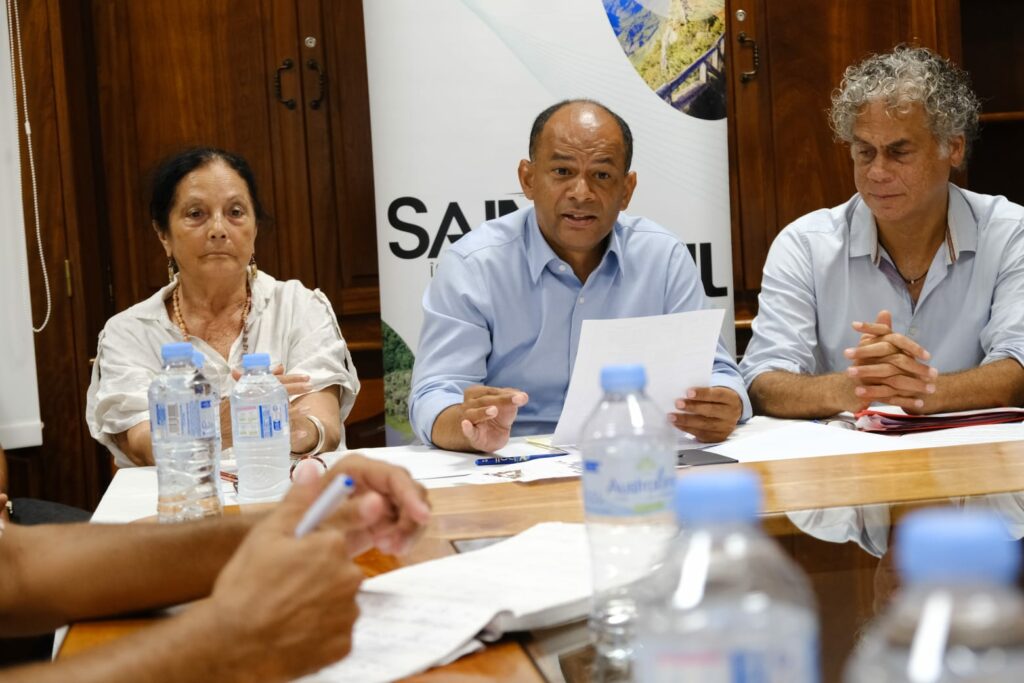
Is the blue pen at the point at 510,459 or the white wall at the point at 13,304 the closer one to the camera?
the blue pen at the point at 510,459

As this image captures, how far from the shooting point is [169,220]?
9.37ft

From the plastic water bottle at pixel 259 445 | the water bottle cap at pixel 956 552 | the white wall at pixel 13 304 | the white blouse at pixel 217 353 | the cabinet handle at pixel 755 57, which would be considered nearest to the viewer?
the water bottle cap at pixel 956 552

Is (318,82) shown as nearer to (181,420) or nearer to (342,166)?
(342,166)

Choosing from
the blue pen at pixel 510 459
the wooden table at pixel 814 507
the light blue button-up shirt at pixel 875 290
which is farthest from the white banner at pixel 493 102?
the wooden table at pixel 814 507

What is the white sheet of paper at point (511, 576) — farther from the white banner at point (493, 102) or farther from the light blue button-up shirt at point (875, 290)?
the white banner at point (493, 102)

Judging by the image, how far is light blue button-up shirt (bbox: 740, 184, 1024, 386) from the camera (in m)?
2.68

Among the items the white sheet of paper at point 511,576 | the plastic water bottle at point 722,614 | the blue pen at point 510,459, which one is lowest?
the blue pen at point 510,459

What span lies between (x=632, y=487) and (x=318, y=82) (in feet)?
10.3

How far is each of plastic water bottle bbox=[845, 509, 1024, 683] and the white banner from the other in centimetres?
293

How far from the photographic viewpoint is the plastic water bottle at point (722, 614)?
591 mm

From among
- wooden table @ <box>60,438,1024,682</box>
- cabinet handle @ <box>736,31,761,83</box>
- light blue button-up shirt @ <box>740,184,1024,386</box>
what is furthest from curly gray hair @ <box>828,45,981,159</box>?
cabinet handle @ <box>736,31,761,83</box>

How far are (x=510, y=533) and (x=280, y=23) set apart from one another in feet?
9.35

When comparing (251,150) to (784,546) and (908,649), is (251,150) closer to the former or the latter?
(784,546)

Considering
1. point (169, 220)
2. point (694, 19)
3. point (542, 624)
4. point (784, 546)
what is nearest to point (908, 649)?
point (542, 624)
